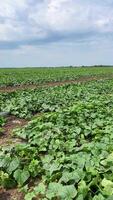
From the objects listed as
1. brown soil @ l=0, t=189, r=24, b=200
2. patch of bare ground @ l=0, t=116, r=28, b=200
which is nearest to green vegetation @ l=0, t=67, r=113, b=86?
patch of bare ground @ l=0, t=116, r=28, b=200

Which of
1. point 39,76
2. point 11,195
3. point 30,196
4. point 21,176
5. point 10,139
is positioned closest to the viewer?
point 30,196

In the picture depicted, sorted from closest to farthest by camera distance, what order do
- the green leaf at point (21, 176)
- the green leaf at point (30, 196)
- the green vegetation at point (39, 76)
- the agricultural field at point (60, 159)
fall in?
the agricultural field at point (60, 159)
the green leaf at point (30, 196)
the green leaf at point (21, 176)
the green vegetation at point (39, 76)

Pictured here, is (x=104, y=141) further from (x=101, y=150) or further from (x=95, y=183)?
(x=95, y=183)

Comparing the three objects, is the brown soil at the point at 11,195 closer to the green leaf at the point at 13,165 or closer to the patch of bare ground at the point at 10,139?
the patch of bare ground at the point at 10,139

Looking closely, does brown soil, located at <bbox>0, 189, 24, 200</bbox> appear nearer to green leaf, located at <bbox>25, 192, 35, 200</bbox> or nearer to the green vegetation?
green leaf, located at <bbox>25, 192, 35, 200</bbox>

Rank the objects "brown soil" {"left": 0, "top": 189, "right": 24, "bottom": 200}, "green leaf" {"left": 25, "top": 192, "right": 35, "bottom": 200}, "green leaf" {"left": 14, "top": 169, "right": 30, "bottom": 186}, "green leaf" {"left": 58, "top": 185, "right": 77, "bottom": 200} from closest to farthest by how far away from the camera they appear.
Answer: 1. "green leaf" {"left": 58, "top": 185, "right": 77, "bottom": 200}
2. "green leaf" {"left": 25, "top": 192, "right": 35, "bottom": 200}
3. "brown soil" {"left": 0, "top": 189, "right": 24, "bottom": 200}
4. "green leaf" {"left": 14, "top": 169, "right": 30, "bottom": 186}

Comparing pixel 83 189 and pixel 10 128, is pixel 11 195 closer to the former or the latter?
pixel 83 189

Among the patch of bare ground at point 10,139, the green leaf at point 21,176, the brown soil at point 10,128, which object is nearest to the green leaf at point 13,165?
the green leaf at point 21,176

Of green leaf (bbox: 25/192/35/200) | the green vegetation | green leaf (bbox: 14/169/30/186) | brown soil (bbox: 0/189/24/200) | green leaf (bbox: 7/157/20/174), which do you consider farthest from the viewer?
the green vegetation

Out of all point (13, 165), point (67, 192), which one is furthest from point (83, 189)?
point (13, 165)

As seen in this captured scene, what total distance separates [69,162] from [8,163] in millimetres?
1157

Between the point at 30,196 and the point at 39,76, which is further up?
the point at 30,196

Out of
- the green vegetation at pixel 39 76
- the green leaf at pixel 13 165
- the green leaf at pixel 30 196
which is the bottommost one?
the green vegetation at pixel 39 76

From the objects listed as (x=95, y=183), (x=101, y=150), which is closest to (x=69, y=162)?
(x=101, y=150)
